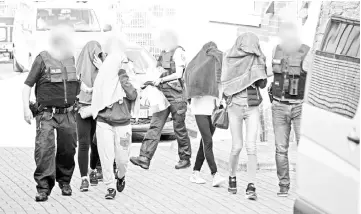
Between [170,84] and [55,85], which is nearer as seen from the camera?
[55,85]

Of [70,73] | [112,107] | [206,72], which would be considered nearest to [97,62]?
[70,73]

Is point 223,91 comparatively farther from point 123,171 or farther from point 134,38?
point 134,38

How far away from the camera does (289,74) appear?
10070mm

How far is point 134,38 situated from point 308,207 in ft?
60.1

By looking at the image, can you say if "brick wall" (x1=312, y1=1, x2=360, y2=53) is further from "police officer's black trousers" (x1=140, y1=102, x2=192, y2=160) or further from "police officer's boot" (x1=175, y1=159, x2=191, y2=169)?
"police officer's boot" (x1=175, y1=159, x2=191, y2=169)

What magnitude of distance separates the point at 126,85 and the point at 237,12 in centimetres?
644

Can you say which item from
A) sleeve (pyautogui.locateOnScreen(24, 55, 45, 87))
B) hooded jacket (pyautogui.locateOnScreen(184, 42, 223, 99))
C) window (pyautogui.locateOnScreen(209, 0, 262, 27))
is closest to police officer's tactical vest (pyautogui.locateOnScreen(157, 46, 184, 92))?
hooded jacket (pyautogui.locateOnScreen(184, 42, 223, 99))

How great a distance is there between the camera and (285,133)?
10.5m

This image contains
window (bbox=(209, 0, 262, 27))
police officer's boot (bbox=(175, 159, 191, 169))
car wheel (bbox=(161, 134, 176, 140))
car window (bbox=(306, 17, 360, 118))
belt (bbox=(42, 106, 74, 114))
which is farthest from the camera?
car wheel (bbox=(161, 134, 176, 140))

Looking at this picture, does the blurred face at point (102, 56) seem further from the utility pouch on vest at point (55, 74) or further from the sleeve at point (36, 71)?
the sleeve at point (36, 71)

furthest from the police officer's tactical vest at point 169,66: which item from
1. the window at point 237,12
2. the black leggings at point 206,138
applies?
the window at point 237,12

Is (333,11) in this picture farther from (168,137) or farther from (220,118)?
(168,137)

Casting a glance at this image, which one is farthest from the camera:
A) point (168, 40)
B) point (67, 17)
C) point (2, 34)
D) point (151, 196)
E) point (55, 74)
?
point (2, 34)

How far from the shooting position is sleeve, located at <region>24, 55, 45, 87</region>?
1019 centimetres
